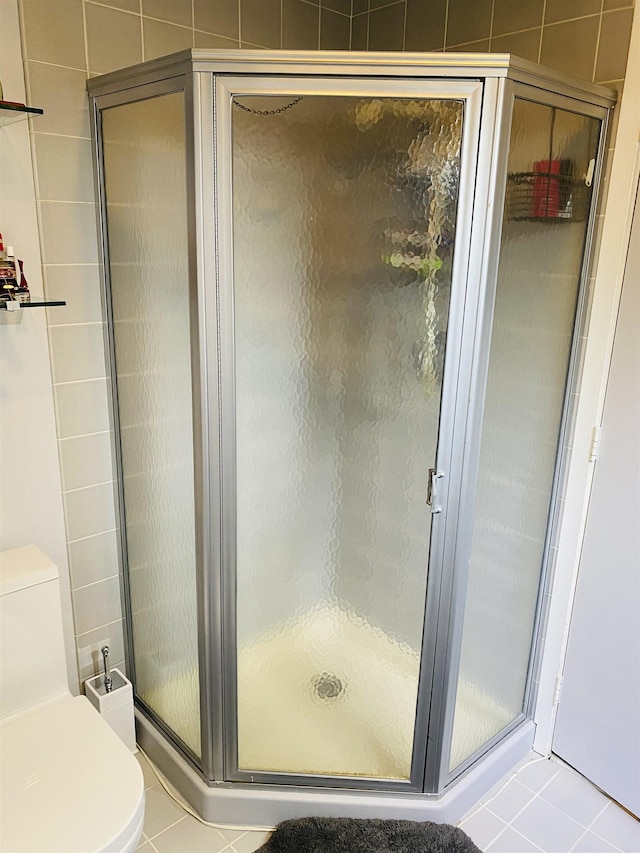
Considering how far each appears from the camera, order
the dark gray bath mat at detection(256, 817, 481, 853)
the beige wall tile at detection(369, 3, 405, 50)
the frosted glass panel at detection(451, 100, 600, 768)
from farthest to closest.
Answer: the beige wall tile at detection(369, 3, 405, 50) → the dark gray bath mat at detection(256, 817, 481, 853) → the frosted glass panel at detection(451, 100, 600, 768)

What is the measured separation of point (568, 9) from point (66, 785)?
2.03m

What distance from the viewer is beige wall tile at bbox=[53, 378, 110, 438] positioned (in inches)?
67.6

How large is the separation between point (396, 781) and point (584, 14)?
1.90m

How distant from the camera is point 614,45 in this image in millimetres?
1493

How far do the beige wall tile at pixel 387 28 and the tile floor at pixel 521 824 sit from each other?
218 centimetres

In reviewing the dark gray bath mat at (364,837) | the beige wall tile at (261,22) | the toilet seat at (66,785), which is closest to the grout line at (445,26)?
the beige wall tile at (261,22)

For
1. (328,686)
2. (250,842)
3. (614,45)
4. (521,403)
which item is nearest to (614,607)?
(521,403)

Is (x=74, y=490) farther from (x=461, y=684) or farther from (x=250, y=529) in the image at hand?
(x=461, y=684)

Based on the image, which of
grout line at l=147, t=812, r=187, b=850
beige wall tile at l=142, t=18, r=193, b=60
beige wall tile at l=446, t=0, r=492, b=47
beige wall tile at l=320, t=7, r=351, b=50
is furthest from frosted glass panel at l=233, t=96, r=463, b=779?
beige wall tile at l=320, t=7, r=351, b=50

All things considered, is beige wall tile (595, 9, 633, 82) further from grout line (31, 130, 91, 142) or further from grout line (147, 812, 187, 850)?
grout line (147, 812, 187, 850)

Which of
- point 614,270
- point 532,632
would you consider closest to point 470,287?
point 614,270

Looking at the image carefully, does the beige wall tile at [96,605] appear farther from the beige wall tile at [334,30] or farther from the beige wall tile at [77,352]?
the beige wall tile at [334,30]

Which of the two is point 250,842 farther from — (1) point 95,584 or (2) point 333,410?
(2) point 333,410

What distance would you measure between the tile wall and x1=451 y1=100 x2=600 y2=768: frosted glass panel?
11.6 inches
